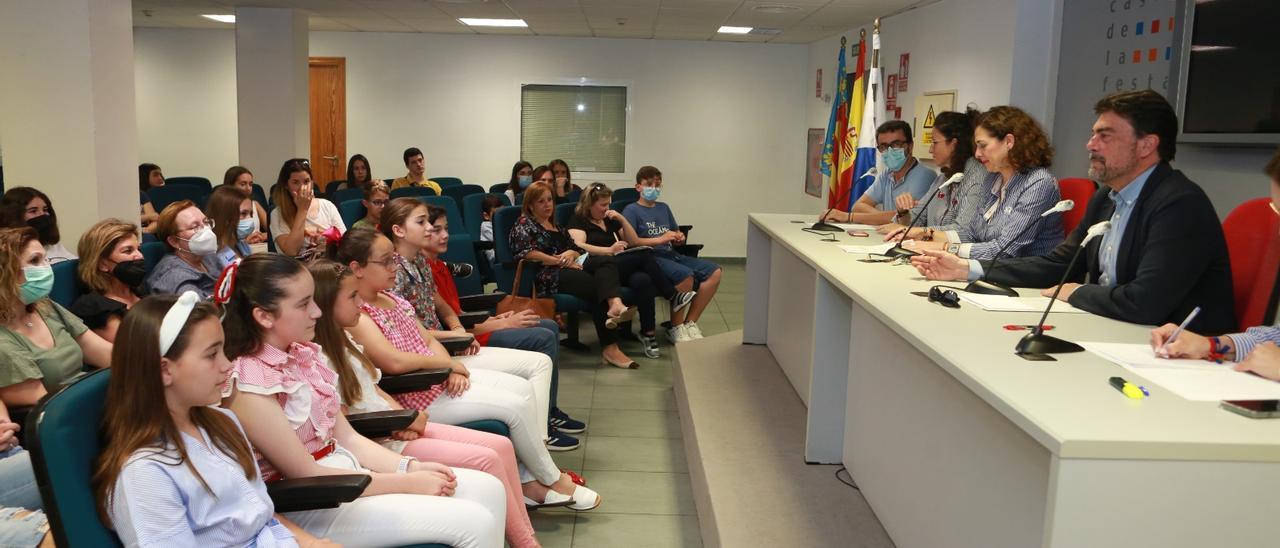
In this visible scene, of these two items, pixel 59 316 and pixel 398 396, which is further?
pixel 398 396

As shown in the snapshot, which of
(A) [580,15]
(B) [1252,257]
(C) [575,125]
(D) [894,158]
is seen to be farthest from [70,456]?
(C) [575,125]

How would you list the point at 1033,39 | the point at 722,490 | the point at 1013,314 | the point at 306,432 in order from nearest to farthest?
the point at 306,432, the point at 1013,314, the point at 722,490, the point at 1033,39

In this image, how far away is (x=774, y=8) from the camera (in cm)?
809

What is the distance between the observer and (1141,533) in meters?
1.62

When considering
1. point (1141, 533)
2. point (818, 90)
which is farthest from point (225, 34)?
point (1141, 533)

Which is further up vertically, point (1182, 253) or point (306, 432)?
point (1182, 253)

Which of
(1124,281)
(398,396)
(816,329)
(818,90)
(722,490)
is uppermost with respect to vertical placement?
(818,90)

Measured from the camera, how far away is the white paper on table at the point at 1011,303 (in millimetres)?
2715

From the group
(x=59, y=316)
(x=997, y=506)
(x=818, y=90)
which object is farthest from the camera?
(x=818, y=90)

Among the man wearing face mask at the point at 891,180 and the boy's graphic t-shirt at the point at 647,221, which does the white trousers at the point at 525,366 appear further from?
the boy's graphic t-shirt at the point at 647,221

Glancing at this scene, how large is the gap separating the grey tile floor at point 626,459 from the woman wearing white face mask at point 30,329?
1581 mm

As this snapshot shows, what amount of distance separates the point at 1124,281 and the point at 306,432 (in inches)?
87.6

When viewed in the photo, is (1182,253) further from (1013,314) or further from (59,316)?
(59,316)

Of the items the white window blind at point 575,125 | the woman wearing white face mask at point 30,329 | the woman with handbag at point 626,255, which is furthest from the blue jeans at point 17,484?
the white window blind at point 575,125
